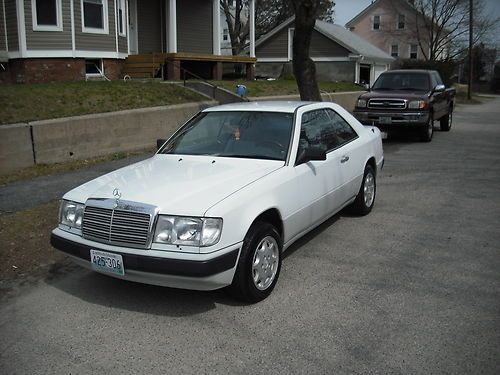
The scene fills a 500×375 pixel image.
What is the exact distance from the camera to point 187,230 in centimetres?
394

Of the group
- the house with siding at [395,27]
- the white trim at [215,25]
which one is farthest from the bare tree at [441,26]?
the white trim at [215,25]

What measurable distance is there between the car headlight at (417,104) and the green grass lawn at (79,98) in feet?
17.5

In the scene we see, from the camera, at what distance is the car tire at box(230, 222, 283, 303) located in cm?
416

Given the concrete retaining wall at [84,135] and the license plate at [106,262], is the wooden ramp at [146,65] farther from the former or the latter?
the license plate at [106,262]

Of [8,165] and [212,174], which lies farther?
[8,165]

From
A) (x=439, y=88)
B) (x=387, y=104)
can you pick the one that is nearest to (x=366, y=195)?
(x=387, y=104)

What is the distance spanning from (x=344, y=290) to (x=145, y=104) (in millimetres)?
9152

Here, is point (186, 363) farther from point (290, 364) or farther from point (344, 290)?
point (344, 290)

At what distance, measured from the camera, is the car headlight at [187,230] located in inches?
154

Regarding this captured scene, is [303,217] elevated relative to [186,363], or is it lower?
elevated

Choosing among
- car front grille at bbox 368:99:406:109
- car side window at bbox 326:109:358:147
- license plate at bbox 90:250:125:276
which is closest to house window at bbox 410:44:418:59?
car front grille at bbox 368:99:406:109

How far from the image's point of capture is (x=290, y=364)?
346cm

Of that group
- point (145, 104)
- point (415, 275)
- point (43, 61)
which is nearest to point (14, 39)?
point (43, 61)

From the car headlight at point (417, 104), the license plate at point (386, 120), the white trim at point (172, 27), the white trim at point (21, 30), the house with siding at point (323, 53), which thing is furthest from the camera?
the house with siding at point (323, 53)
